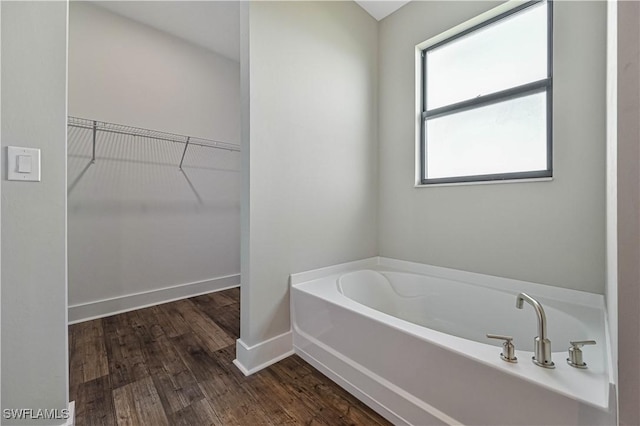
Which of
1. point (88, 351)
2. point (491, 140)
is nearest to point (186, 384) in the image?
point (88, 351)

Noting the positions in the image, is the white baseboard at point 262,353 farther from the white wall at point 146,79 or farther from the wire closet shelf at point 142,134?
the white wall at point 146,79

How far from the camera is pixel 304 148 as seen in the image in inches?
73.8

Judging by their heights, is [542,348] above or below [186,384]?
above

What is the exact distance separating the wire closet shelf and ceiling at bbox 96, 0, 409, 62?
42.1 inches

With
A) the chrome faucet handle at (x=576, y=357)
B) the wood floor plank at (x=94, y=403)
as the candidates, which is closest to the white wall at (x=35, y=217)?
the wood floor plank at (x=94, y=403)

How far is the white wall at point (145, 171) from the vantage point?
2.20 m

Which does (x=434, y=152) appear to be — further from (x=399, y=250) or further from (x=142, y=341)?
(x=142, y=341)

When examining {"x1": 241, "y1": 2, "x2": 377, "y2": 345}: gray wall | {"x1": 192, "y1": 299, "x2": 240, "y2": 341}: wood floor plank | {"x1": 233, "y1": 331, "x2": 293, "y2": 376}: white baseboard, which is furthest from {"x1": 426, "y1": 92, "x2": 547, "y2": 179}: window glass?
{"x1": 192, "y1": 299, "x2": 240, "y2": 341}: wood floor plank

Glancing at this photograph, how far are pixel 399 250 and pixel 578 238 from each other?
45.8 inches

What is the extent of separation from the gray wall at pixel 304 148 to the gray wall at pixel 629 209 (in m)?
1.51

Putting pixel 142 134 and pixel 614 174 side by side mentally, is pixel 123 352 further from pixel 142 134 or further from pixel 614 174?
pixel 614 174

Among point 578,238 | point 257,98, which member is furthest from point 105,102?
point 578,238

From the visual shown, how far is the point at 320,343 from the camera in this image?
5.17ft

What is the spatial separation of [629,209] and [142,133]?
3226 mm
